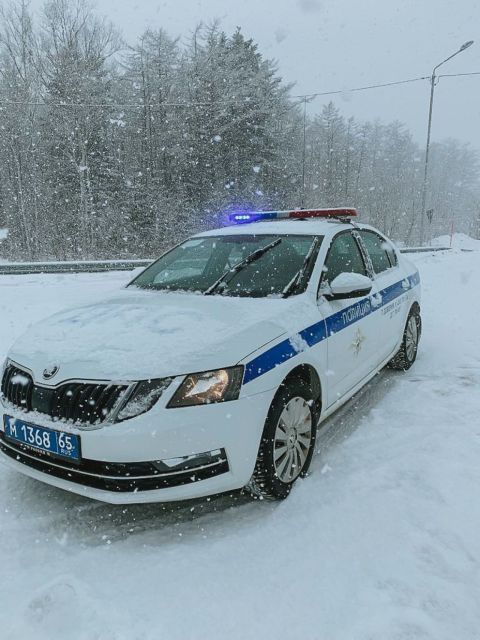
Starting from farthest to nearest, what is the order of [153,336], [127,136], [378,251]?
[127,136] → [378,251] → [153,336]

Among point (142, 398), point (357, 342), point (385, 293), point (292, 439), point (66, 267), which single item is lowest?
point (66, 267)

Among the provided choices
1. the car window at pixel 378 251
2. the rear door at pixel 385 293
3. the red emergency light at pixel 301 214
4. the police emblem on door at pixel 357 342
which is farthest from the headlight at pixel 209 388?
the car window at pixel 378 251

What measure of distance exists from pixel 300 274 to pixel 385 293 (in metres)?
1.26

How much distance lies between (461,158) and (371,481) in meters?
89.1

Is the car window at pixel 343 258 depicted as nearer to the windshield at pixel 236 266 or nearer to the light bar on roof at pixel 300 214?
the windshield at pixel 236 266

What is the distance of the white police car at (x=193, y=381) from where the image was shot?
2279 millimetres

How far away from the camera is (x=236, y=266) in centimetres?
367

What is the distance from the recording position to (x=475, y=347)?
5.85 meters

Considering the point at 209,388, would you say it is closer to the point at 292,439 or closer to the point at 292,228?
the point at 292,439

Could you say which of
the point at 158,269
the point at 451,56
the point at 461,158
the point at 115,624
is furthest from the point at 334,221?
the point at 461,158

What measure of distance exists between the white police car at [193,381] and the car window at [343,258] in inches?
1.2

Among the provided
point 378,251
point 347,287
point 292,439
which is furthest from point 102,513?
point 378,251

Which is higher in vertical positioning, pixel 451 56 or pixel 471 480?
pixel 451 56

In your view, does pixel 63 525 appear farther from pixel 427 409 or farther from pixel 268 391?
pixel 427 409
